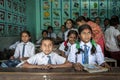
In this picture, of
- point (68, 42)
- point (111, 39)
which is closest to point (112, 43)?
point (111, 39)

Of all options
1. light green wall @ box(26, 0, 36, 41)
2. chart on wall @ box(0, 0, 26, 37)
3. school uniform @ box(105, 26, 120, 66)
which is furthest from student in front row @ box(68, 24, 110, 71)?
light green wall @ box(26, 0, 36, 41)

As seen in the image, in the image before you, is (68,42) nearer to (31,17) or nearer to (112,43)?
(112,43)

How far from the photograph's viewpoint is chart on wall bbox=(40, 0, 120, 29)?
27.6ft

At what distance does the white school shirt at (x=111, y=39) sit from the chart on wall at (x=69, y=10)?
10.3 feet

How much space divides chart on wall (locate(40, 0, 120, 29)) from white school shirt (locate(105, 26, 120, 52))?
10.3 ft

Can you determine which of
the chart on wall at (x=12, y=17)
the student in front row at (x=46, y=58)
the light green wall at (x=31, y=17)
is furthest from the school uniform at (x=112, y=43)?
the light green wall at (x=31, y=17)

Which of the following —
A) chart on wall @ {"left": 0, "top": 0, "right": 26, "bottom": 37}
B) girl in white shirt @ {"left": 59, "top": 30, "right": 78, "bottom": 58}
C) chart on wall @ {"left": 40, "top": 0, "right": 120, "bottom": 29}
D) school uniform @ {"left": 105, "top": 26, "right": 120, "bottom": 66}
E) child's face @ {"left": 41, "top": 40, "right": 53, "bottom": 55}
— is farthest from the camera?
chart on wall @ {"left": 40, "top": 0, "right": 120, "bottom": 29}

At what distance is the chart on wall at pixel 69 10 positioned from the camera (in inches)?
331

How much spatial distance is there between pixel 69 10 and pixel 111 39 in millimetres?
3446

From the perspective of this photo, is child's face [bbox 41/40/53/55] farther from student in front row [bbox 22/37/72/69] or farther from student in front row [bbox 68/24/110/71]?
student in front row [bbox 68/24/110/71]

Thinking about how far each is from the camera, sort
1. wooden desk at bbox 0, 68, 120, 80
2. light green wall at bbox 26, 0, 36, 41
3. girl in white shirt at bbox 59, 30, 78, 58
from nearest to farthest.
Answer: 1. wooden desk at bbox 0, 68, 120, 80
2. girl in white shirt at bbox 59, 30, 78, 58
3. light green wall at bbox 26, 0, 36, 41

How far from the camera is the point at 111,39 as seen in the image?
5273 millimetres

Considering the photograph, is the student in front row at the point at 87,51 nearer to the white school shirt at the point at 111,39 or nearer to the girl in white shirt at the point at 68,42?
the girl in white shirt at the point at 68,42

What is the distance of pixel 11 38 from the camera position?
600 centimetres
